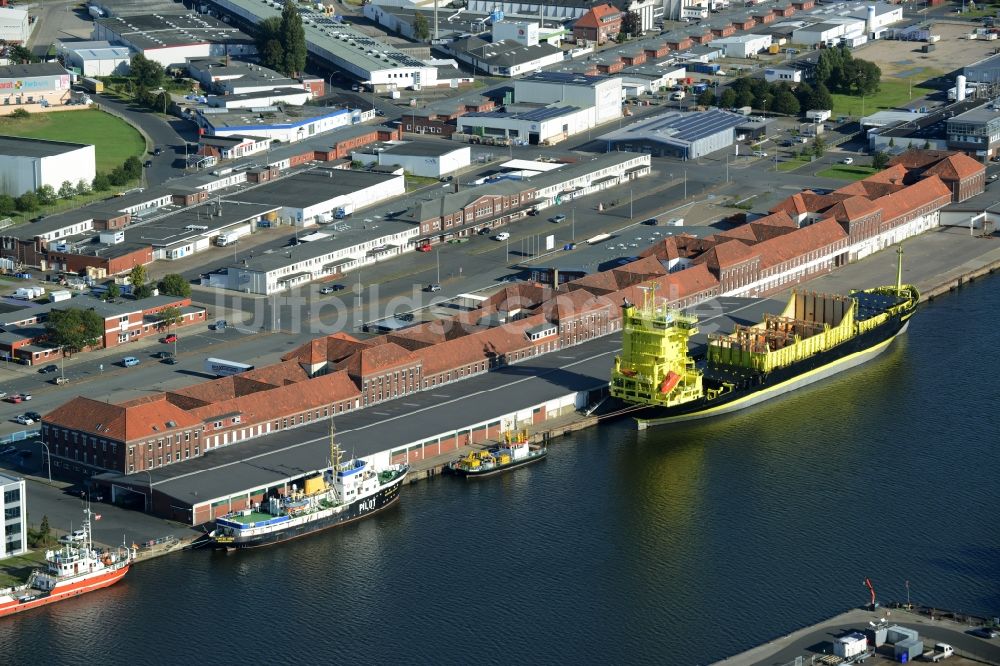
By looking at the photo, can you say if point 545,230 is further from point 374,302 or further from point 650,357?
point 650,357

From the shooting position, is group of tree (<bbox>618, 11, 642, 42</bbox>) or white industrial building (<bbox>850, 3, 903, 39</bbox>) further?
white industrial building (<bbox>850, 3, 903, 39</bbox>)

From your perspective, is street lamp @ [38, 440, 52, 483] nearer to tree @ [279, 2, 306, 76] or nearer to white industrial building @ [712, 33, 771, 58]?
tree @ [279, 2, 306, 76]

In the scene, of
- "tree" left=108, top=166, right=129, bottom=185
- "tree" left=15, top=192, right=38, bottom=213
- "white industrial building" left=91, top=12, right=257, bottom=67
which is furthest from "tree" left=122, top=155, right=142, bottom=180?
"white industrial building" left=91, top=12, right=257, bottom=67

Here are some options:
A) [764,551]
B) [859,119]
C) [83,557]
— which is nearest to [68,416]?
[83,557]

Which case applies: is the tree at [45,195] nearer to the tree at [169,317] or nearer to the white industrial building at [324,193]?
the white industrial building at [324,193]

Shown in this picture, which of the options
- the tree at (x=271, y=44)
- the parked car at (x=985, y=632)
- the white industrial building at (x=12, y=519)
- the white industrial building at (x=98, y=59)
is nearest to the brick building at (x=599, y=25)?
the tree at (x=271, y=44)

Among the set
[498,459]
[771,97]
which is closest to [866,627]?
[498,459]

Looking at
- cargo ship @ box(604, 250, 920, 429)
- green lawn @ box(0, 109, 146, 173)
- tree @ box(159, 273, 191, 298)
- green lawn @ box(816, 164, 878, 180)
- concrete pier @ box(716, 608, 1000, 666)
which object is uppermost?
concrete pier @ box(716, 608, 1000, 666)
